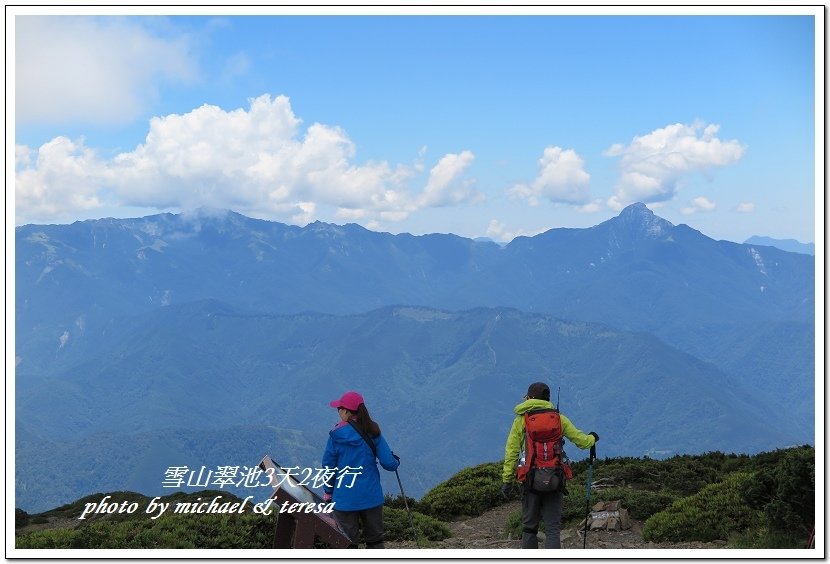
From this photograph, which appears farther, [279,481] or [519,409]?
[519,409]

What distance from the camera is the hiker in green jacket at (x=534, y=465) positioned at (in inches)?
409

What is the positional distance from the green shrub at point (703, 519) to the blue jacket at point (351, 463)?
5.76 m

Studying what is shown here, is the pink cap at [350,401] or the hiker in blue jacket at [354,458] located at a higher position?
the pink cap at [350,401]

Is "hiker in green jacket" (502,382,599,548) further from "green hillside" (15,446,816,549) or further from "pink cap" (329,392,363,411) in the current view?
"green hillside" (15,446,816,549)

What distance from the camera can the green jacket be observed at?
34.1 ft

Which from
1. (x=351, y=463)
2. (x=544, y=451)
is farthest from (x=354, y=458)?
(x=544, y=451)

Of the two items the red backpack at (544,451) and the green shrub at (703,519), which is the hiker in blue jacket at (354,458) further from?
the green shrub at (703,519)

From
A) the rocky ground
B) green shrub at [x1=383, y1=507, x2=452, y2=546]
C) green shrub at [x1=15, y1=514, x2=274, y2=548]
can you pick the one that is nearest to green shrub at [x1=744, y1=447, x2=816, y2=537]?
the rocky ground

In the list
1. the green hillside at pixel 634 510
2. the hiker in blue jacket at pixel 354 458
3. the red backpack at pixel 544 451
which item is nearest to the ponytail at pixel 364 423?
the hiker in blue jacket at pixel 354 458

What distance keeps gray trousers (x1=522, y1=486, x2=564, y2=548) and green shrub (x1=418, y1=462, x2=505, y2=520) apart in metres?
7.48
